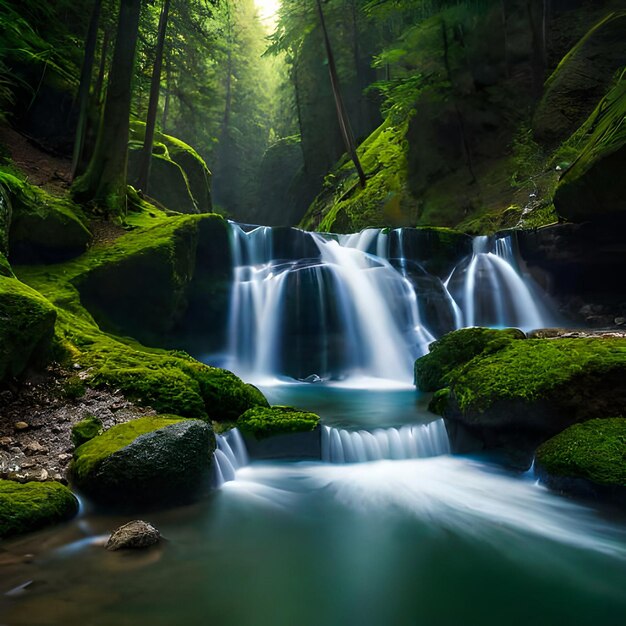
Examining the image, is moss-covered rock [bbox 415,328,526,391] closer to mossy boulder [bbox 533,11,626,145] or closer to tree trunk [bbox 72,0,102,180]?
tree trunk [bbox 72,0,102,180]

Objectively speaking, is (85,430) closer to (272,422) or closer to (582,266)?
(272,422)

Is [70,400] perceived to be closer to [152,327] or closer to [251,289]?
[152,327]

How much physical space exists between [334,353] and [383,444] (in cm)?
555

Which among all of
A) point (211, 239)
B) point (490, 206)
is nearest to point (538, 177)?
point (490, 206)

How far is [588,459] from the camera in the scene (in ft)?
14.1

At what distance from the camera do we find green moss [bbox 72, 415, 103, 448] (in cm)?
447

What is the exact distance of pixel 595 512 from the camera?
4062 millimetres

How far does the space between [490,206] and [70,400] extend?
14.2 metres

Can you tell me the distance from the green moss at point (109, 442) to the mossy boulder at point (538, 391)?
11.1 feet

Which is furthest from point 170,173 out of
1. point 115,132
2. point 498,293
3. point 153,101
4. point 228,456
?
point 228,456

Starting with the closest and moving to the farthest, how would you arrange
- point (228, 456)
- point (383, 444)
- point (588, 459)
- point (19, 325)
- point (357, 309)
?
point (588, 459) < point (19, 325) < point (228, 456) < point (383, 444) < point (357, 309)

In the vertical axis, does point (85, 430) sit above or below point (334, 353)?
below

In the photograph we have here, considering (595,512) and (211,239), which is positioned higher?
(211,239)

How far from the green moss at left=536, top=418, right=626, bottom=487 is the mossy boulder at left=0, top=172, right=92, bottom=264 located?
8.13m
